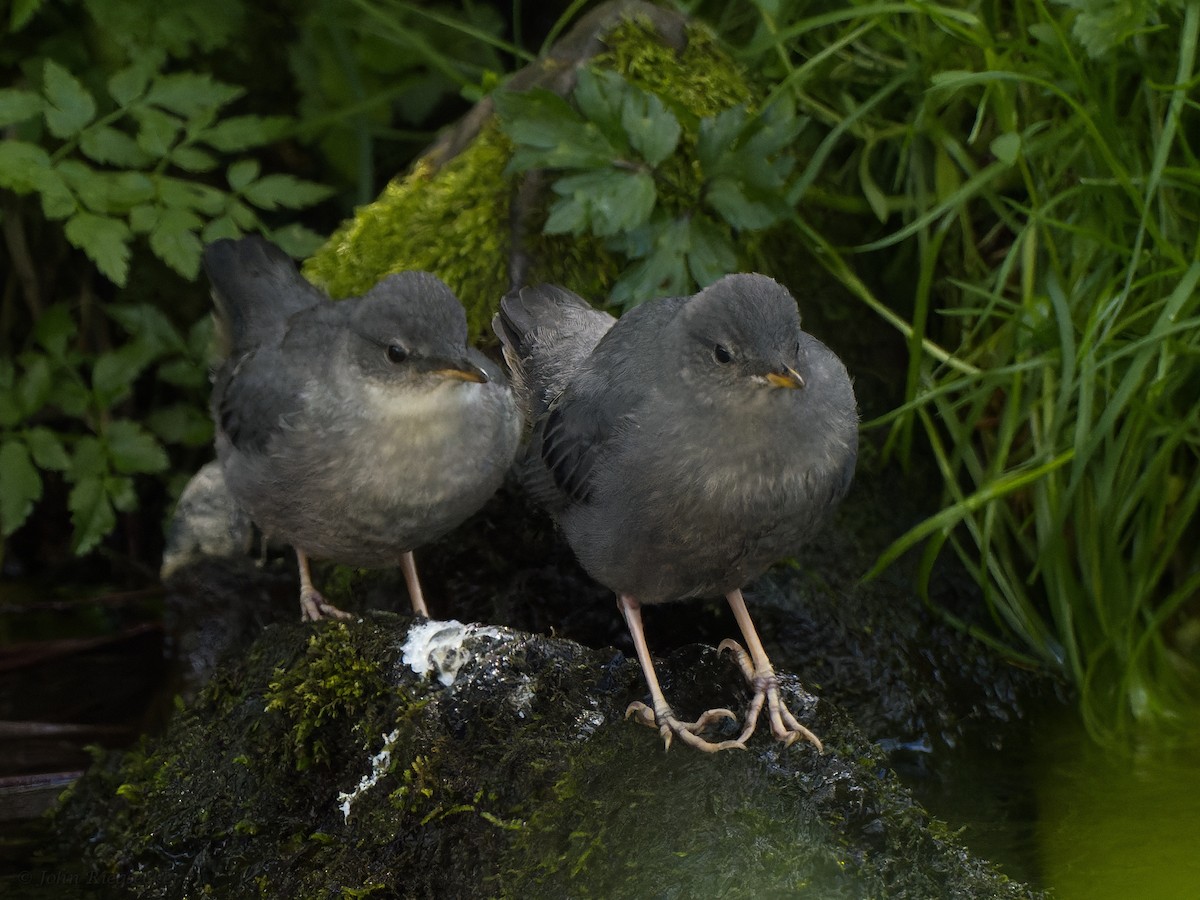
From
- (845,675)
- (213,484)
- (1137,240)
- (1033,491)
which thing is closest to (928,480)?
(1033,491)

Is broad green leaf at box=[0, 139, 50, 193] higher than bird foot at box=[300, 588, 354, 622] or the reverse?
higher

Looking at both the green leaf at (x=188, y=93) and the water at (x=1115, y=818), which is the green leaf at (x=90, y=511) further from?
the water at (x=1115, y=818)

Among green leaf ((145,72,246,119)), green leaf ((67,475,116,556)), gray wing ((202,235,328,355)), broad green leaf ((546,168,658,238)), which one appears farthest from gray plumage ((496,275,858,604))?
green leaf ((67,475,116,556))

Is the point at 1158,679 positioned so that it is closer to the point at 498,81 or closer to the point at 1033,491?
the point at 1033,491

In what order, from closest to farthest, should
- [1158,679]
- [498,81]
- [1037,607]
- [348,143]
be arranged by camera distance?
1. [1158,679]
2. [1037,607]
3. [498,81]
4. [348,143]

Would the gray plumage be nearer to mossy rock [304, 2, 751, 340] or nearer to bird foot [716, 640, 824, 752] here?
bird foot [716, 640, 824, 752]

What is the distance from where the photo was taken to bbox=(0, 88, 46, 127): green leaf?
473 cm

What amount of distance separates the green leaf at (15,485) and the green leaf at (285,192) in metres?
1.26

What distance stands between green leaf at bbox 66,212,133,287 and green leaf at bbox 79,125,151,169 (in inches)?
10.5

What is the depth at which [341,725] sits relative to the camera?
3473mm

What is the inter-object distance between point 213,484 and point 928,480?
2.51m

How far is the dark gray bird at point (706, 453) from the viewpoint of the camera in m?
3.26

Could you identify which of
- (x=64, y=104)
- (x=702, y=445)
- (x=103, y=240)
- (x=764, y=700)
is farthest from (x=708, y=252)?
(x=64, y=104)

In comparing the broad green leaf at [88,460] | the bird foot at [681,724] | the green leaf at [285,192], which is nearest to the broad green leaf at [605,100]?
the green leaf at [285,192]
